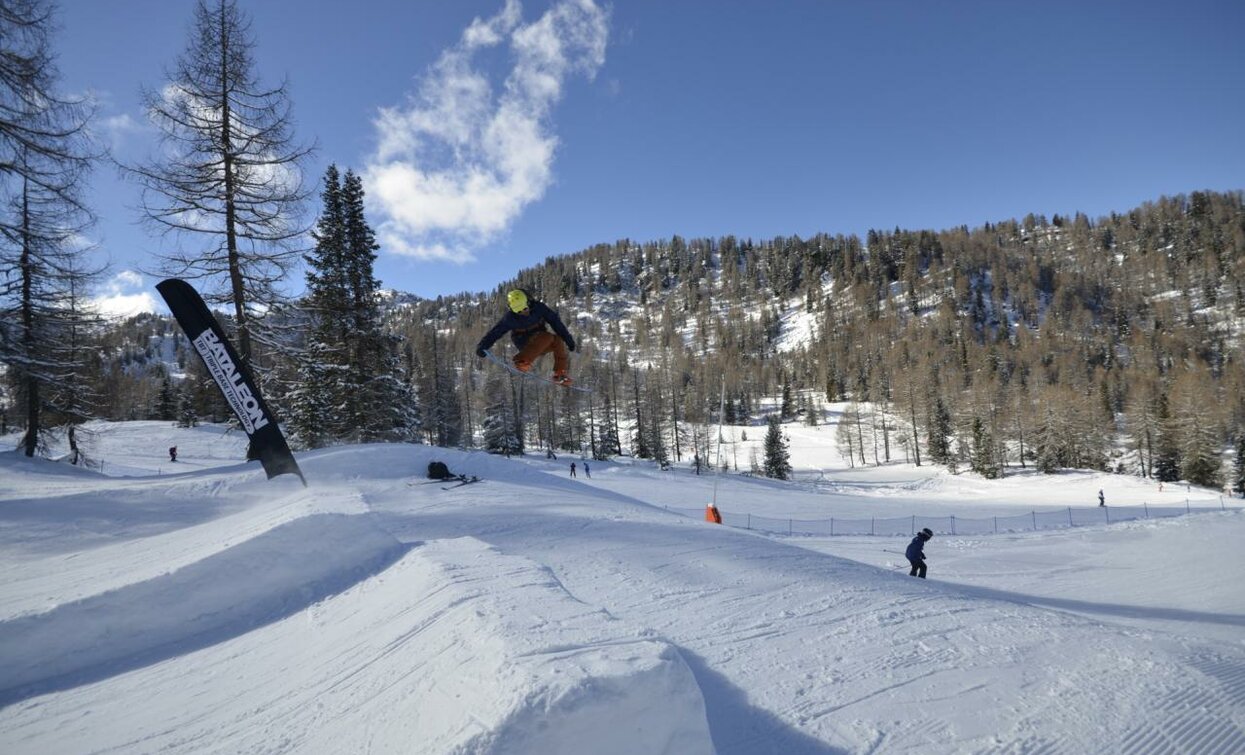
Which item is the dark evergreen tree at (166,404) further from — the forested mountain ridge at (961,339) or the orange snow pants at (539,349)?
the orange snow pants at (539,349)

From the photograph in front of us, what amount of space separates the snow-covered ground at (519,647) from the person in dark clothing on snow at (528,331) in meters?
3.10

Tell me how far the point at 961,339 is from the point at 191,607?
4963 inches

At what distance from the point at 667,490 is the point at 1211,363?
126 meters

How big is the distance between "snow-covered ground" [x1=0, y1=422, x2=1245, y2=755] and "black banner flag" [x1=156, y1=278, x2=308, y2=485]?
61.3 inches

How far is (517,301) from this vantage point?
8117 millimetres

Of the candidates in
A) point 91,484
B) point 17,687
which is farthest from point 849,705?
point 91,484

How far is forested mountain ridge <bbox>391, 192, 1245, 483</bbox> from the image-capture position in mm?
53344

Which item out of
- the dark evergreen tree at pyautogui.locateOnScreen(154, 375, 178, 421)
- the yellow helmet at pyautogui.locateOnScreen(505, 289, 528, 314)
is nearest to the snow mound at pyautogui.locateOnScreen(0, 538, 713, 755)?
the yellow helmet at pyautogui.locateOnScreen(505, 289, 528, 314)

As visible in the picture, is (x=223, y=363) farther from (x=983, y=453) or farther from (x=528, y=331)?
(x=983, y=453)

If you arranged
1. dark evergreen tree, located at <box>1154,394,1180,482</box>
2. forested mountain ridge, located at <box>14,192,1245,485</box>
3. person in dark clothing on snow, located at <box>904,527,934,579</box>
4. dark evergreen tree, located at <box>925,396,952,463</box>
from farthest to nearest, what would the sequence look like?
dark evergreen tree, located at <box>925,396,952,463</box>
forested mountain ridge, located at <box>14,192,1245,485</box>
dark evergreen tree, located at <box>1154,394,1180,482</box>
person in dark clothing on snow, located at <box>904,527,934,579</box>

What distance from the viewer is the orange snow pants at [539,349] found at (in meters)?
8.70

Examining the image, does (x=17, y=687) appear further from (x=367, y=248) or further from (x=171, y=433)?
(x=171, y=433)

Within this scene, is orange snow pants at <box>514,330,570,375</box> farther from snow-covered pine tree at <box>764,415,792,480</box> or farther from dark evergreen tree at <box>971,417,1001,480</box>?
dark evergreen tree at <box>971,417,1001,480</box>

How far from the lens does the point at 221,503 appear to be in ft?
32.1
